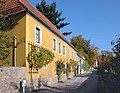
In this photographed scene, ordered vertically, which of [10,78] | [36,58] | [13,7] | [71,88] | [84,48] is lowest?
[71,88]

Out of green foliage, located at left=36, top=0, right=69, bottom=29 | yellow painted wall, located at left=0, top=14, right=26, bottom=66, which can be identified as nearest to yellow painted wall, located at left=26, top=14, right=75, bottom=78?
yellow painted wall, located at left=0, top=14, right=26, bottom=66

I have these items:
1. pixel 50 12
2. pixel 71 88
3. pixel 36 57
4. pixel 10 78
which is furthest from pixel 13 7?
pixel 50 12

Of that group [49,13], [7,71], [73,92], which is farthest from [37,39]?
[49,13]

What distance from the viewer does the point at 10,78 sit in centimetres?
1667

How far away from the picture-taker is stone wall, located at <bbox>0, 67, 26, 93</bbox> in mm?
15727

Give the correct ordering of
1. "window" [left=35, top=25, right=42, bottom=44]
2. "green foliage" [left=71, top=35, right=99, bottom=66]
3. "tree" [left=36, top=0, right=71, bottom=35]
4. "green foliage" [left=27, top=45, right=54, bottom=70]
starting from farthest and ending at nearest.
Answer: "green foliage" [left=71, top=35, right=99, bottom=66] < "tree" [left=36, top=0, right=71, bottom=35] < "window" [left=35, top=25, right=42, bottom=44] < "green foliage" [left=27, top=45, right=54, bottom=70]

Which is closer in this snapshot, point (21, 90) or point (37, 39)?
point (21, 90)

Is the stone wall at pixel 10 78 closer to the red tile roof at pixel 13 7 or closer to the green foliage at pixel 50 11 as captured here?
the red tile roof at pixel 13 7

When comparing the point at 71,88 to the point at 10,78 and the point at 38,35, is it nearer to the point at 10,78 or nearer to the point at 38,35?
the point at 38,35

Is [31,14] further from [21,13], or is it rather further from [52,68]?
[52,68]

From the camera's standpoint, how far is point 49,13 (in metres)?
60.9

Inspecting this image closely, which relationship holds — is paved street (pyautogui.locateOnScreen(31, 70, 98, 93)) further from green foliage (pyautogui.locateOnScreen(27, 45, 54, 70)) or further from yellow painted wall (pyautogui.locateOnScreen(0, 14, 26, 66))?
yellow painted wall (pyautogui.locateOnScreen(0, 14, 26, 66))

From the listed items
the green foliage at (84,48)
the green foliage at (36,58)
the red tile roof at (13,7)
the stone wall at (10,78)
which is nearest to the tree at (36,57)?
the green foliage at (36,58)

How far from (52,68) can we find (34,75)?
24.4 feet
